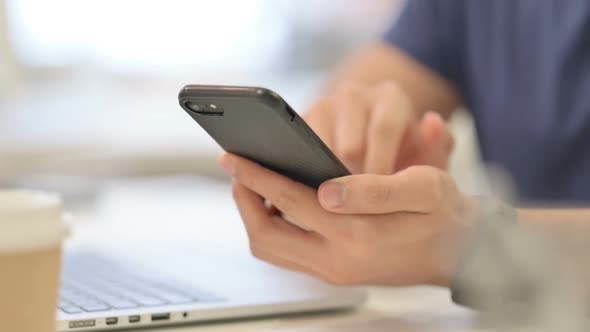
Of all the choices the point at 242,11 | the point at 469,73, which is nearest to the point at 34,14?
the point at 242,11

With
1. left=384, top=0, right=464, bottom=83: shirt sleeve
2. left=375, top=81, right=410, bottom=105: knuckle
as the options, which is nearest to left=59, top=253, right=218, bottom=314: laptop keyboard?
left=375, top=81, right=410, bottom=105: knuckle

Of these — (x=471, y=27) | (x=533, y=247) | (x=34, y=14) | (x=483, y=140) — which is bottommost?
(x=533, y=247)

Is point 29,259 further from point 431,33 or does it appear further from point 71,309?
point 431,33

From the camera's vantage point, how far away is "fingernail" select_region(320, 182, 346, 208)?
0.50 metres

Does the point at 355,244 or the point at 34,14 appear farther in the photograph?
the point at 34,14

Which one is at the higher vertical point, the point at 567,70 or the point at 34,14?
the point at 34,14

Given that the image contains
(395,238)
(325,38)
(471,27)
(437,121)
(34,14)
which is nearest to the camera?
(395,238)

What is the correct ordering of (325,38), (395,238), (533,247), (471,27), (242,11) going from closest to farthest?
(533,247) → (395,238) → (471,27) → (242,11) → (325,38)

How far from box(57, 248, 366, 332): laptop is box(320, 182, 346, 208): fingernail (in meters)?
0.12

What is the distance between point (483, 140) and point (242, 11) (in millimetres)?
888

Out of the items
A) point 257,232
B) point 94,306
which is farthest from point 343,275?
point 94,306

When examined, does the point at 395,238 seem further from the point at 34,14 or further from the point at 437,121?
the point at 34,14

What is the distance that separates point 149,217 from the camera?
1067 millimetres

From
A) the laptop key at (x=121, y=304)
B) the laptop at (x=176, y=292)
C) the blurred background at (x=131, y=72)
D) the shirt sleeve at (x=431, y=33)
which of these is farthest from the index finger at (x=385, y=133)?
the blurred background at (x=131, y=72)
